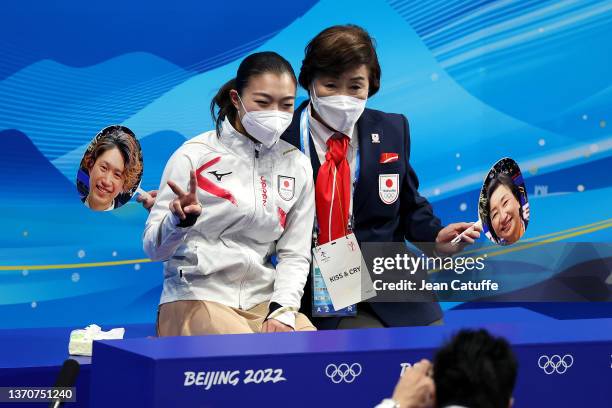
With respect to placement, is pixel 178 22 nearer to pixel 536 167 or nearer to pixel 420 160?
pixel 420 160

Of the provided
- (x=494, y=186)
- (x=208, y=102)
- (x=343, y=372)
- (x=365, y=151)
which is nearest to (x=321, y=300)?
(x=365, y=151)

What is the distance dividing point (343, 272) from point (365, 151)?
1.79 ft

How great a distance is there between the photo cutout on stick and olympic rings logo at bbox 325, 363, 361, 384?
59.3 inches

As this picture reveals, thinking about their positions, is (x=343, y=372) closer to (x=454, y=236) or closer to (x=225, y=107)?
(x=454, y=236)

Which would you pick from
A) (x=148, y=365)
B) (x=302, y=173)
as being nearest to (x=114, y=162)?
(x=302, y=173)

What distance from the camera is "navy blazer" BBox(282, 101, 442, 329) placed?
4043mm

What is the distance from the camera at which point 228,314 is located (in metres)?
3.66

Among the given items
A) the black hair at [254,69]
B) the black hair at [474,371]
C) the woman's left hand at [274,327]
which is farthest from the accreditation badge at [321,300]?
the black hair at [474,371]

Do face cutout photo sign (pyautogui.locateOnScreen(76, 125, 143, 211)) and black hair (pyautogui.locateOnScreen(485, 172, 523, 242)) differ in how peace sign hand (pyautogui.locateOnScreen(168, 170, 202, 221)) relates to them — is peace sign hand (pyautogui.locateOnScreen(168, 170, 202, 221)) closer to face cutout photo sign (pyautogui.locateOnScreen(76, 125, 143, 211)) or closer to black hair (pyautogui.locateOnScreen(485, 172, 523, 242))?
face cutout photo sign (pyautogui.locateOnScreen(76, 125, 143, 211))

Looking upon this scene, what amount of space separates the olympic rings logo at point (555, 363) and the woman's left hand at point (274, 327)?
1037 millimetres

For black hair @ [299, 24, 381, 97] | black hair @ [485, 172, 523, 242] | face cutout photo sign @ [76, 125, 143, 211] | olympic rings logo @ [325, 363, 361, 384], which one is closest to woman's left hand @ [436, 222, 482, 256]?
black hair @ [485, 172, 523, 242]

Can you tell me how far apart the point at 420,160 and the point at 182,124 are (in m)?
1.41

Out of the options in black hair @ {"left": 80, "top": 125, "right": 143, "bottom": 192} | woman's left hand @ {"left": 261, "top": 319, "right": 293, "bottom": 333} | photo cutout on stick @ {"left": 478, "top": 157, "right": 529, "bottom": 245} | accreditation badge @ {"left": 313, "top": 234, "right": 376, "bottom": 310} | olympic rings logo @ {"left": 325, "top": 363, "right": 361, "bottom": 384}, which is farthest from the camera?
black hair @ {"left": 80, "top": 125, "right": 143, "bottom": 192}

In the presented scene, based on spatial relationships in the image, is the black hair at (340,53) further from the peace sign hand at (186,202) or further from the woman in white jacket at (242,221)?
the peace sign hand at (186,202)
